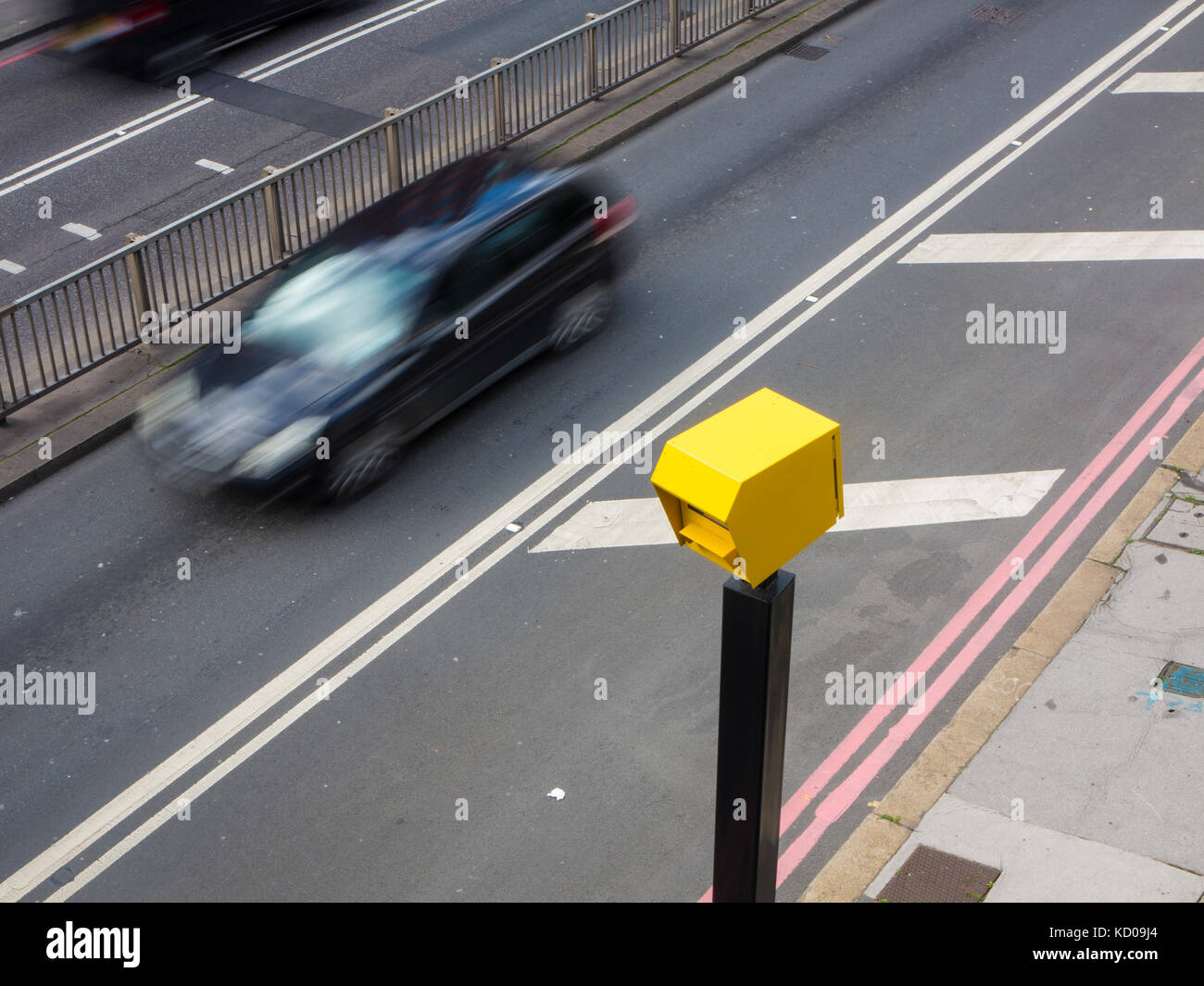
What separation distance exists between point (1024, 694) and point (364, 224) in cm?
666

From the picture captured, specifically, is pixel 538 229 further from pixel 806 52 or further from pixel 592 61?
pixel 806 52

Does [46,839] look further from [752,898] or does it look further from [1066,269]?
[1066,269]

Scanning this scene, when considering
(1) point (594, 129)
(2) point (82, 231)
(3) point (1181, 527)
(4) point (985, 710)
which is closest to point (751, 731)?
(4) point (985, 710)

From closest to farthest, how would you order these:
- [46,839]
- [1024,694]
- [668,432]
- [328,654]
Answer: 1. [46,839]
2. [1024,694]
3. [328,654]
4. [668,432]

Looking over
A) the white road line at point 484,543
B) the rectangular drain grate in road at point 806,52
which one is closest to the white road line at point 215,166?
the white road line at point 484,543

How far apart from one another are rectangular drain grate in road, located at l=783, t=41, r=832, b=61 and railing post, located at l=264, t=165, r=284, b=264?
320 inches

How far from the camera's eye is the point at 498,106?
1605 centimetres

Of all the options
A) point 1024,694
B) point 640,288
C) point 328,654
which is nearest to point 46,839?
point 328,654

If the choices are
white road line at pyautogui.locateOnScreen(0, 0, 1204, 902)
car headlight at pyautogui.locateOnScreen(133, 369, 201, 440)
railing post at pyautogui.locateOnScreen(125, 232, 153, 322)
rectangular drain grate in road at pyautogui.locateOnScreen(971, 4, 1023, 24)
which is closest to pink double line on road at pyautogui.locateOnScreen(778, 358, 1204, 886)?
white road line at pyautogui.locateOnScreen(0, 0, 1204, 902)

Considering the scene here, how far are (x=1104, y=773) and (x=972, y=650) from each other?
1489 mm

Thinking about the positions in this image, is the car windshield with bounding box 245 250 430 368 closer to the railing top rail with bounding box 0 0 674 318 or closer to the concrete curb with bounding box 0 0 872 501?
the railing top rail with bounding box 0 0 674 318

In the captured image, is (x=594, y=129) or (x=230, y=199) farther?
(x=594, y=129)

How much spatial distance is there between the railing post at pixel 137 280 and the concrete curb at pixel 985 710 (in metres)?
7.97
